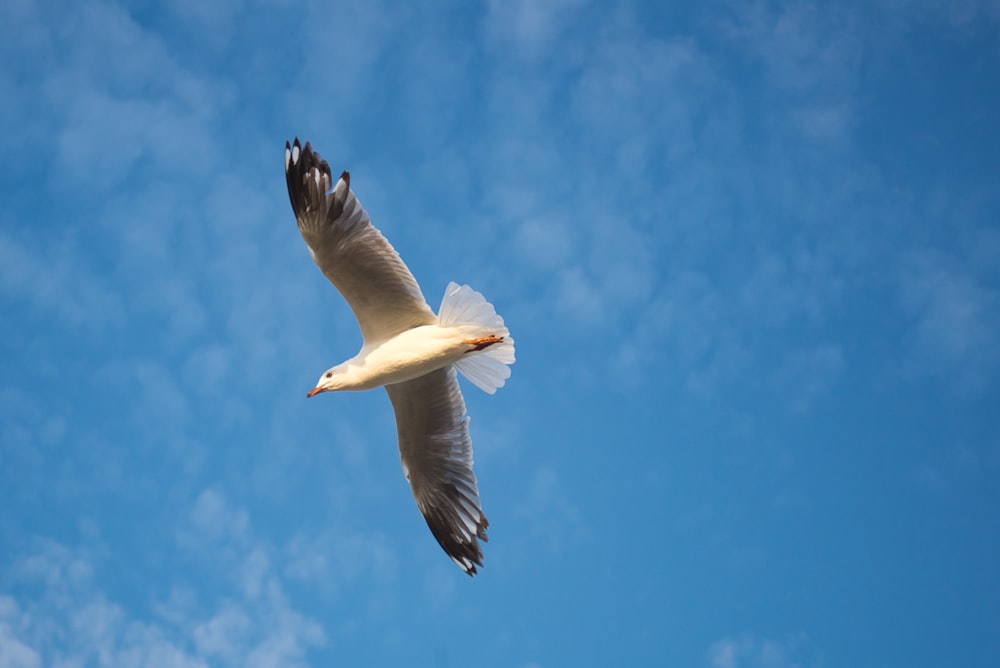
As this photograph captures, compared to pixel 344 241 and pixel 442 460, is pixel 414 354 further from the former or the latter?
pixel 442 460

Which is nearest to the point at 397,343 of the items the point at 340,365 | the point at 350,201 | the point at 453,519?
the point at 340,365

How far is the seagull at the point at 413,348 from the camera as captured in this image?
9109 mm

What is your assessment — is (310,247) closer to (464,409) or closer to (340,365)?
(340,365)

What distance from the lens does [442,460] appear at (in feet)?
34.3

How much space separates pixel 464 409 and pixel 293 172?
8.97 feet

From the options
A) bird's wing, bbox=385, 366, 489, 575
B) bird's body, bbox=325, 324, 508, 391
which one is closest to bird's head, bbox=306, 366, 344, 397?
bird's body, bbox=325, 324, 508, 391

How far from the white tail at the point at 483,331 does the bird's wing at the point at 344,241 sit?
28 cm

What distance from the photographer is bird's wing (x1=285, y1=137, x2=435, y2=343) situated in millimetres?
9062

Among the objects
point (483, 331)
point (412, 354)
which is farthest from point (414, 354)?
point (483, 331)

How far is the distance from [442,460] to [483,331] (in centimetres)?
161

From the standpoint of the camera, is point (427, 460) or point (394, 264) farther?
point (427, 460)

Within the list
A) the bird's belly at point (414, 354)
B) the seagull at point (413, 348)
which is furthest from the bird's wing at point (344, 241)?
the bird's belly at point (414, 354)

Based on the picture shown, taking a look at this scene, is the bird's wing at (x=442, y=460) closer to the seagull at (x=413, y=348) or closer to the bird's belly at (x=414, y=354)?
the seagull at (x=413, y=348)

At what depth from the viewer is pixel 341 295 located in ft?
31.2
